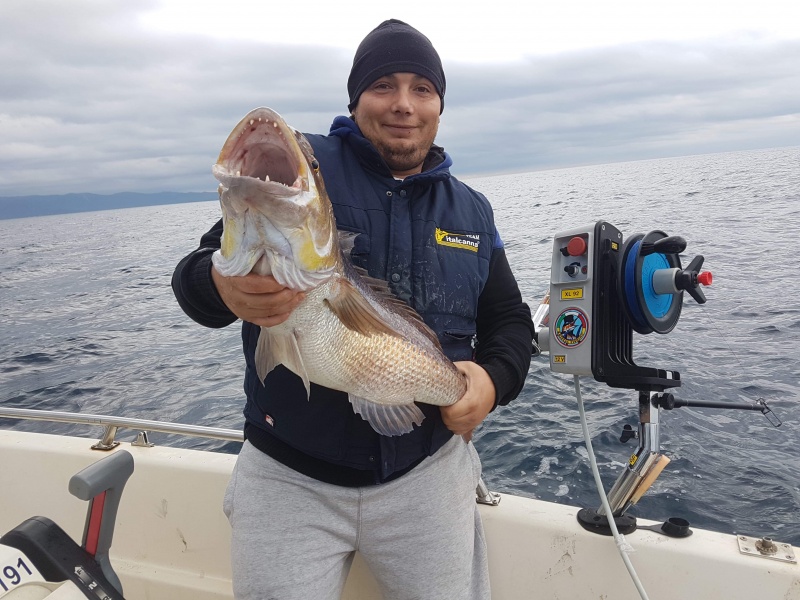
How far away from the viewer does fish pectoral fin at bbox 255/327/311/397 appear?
2.30 metres

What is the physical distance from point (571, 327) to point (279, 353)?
160 cm

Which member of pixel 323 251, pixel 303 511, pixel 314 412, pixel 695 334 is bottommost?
pixel 695 334

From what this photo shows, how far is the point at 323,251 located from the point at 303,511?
4.26 feet

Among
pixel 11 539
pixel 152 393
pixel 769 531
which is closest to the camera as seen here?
pixel 11 539

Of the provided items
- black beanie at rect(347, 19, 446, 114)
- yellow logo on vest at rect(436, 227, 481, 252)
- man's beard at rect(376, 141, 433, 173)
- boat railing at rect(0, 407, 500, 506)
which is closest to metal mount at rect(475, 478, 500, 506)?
boat railing at rect(0, 407, 500, 506)

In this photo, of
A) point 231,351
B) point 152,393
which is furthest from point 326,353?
point 231,351

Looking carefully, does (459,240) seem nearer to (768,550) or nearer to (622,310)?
(622,310)

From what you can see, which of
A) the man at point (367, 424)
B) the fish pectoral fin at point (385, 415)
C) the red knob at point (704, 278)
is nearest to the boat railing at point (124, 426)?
the man at point (367, 424)

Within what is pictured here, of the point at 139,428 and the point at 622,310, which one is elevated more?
A: the point at 622,310

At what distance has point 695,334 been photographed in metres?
9.73

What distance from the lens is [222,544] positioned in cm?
384

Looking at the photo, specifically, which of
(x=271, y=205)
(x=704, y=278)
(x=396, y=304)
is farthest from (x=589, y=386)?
(x=271, y=205)

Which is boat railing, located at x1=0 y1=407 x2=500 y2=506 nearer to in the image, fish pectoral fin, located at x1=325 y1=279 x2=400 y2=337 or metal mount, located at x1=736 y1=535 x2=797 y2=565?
metal mount, located at x1=736 y1=535 x2=797 y2=565

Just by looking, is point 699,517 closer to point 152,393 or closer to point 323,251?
point 323,251
